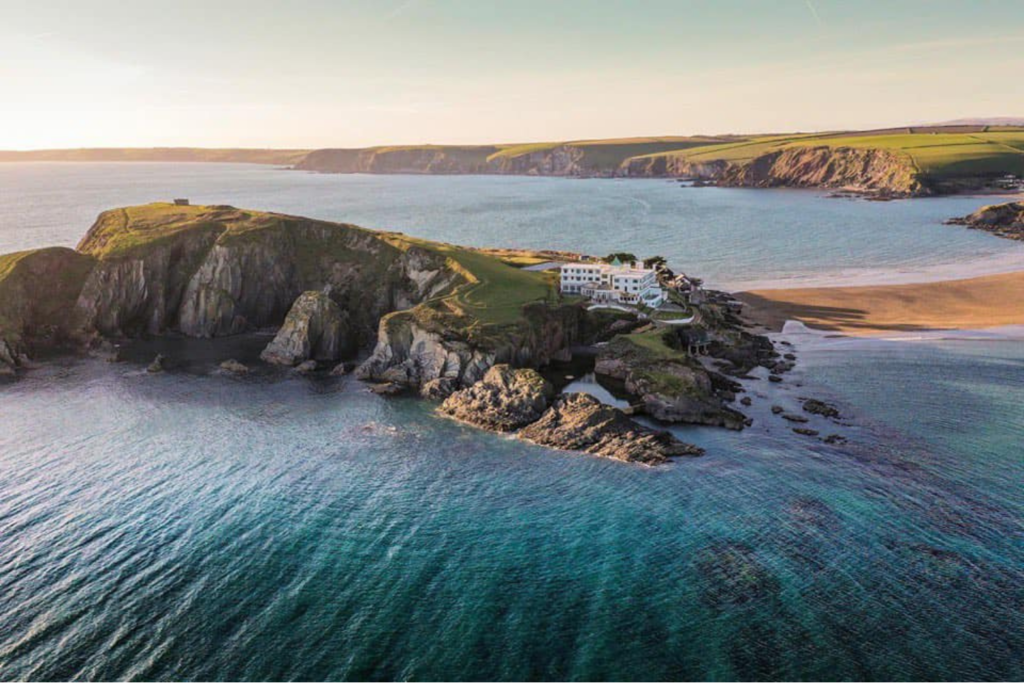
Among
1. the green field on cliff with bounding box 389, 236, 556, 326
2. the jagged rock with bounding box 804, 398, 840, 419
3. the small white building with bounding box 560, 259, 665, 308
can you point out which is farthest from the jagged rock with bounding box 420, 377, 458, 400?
the jagged rock with bounding box 804, 398, 840, 419

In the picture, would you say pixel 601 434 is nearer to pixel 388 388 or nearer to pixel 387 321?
pixel 388 388

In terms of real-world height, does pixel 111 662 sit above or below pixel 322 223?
below

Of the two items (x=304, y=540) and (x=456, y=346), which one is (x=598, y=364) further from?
(x=304, y=540)

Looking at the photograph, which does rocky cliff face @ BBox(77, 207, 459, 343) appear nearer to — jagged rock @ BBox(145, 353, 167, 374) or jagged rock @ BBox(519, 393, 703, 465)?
jagged rock @ BBox(145, 353, 167, 374)

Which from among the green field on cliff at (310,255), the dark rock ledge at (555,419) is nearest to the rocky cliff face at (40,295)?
the green field on cliff at (310,255)

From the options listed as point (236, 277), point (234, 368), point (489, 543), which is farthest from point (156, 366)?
point (489, 543)

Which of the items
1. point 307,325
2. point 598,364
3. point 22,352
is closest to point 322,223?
point 307,325
